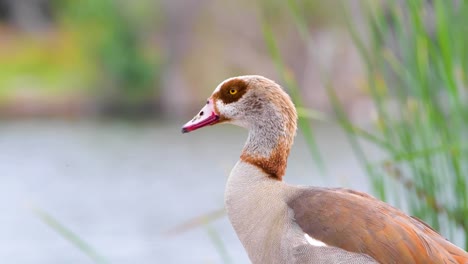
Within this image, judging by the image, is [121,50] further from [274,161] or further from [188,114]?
[274,161]

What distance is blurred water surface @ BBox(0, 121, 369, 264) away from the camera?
41.4 ft

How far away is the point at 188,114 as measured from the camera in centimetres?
3164

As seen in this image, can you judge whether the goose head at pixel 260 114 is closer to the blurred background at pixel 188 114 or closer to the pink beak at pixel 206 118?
the pink beak at pixel 206 118

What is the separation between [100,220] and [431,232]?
11968 mm

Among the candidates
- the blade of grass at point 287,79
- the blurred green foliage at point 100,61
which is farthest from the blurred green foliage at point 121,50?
the blade of grass at point 287,79

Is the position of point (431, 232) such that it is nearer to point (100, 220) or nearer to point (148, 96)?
point (100, 220)

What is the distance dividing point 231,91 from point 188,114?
28.2 m

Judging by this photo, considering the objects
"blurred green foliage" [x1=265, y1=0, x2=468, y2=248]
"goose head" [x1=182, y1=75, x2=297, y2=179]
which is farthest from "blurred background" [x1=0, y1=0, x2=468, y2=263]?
"goose head" [x1=182, y1=75, x2=297, y2=179]

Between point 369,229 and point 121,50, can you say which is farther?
point 121,50

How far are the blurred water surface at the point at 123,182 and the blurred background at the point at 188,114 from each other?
5 cm

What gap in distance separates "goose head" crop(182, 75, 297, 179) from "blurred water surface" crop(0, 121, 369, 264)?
4.00 metres

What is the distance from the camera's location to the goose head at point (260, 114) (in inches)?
135

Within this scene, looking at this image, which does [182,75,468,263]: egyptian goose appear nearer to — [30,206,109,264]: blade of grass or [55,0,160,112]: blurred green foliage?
[30,206,109,264]: blade of grass

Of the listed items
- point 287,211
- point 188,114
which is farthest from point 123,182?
point 287,211
